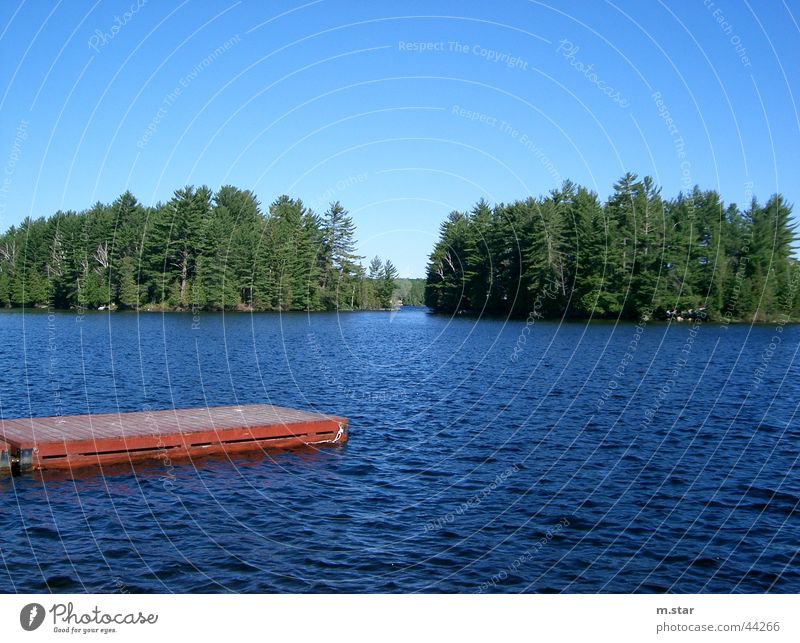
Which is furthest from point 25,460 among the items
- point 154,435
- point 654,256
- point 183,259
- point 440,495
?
point 183,259

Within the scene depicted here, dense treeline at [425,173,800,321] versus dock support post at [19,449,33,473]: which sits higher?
dense treeline at [425,173,800,321]

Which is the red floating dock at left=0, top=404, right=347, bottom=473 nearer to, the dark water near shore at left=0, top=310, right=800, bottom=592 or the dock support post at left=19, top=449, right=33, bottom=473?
the dock support post at left=19, top=449, right=33, bottom=473

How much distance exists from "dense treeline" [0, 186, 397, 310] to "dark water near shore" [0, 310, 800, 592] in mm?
88506

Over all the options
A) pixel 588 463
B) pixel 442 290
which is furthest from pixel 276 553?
pixel 442 290

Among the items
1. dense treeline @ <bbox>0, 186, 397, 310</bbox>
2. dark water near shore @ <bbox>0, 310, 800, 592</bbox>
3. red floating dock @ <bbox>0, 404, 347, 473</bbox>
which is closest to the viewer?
dark water near shore @ <bbox>0, 310, 800, 592</bbox>

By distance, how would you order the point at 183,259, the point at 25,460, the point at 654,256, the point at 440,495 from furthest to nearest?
the point at 183,259, the point at 654,256, the point at 25,460, the point at 440,495

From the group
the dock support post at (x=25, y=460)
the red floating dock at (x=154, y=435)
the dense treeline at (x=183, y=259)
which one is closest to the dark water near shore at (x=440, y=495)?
the dock support post at (x=25, y=460)

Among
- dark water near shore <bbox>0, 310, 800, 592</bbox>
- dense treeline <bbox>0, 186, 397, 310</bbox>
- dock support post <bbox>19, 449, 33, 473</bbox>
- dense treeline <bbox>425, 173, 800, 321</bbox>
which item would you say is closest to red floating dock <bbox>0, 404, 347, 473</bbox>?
dock support post <bbox>19, 449, 33, 473</bbox>

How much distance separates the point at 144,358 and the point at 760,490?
147 ft

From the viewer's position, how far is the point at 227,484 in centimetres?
2238

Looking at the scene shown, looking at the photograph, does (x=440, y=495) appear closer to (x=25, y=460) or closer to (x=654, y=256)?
(x=25, y=460)

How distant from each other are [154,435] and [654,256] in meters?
94.7

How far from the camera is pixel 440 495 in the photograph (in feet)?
72.4

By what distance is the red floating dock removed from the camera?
22.9 meters
